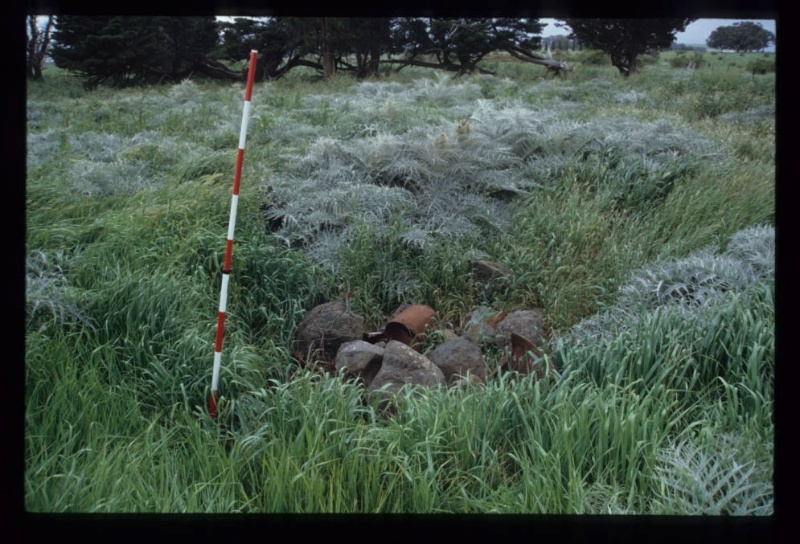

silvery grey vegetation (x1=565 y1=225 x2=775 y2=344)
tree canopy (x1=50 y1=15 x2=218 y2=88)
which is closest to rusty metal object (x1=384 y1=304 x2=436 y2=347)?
silvery grey vegetation (x1=565 y1=225 x2=775 y2=344)

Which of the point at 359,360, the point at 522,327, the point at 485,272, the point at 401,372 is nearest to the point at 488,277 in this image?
the point at 485,272

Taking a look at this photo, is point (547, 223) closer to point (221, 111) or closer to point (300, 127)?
point (300, 127)

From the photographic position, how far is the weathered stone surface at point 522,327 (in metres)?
3.06

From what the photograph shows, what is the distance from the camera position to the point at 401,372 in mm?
2938

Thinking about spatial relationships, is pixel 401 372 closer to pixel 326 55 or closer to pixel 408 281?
pixel 408 281

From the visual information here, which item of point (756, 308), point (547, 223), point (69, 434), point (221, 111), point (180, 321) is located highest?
point (221, 111)

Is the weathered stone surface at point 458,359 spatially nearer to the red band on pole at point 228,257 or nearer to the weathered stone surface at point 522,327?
the weathered stone surface at point 522,327

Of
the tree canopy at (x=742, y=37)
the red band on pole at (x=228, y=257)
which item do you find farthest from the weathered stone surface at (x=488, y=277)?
the tree canopy at (x=742, y=37)

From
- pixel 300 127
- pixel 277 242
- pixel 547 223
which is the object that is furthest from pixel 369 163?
pixel 547 223

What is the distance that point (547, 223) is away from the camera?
3.36 metres

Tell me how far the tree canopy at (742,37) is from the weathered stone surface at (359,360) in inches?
83.2

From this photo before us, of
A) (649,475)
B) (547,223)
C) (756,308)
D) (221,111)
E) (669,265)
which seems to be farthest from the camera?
(221,111)

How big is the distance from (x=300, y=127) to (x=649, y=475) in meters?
2.53

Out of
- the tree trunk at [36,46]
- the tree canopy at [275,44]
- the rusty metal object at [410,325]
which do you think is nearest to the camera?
the tree trunk at [36,46]
